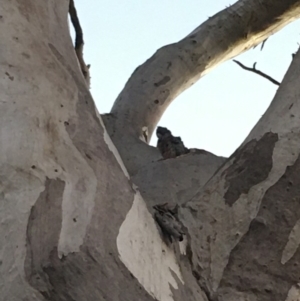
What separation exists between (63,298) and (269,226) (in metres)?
0.35

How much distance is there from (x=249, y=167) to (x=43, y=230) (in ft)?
1.26

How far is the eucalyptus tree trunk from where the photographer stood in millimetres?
658

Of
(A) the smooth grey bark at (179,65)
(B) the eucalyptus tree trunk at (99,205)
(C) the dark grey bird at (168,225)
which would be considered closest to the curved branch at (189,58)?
(A) the smooth grey bark at (179,65)

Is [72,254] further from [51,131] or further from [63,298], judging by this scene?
[51,131]

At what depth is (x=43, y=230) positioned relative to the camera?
2.20 feet

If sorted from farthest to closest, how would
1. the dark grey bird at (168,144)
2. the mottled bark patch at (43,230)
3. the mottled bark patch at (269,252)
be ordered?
the dark grey bird at (168,144)
the mottled bark patch at (269,252)
the mottled bark patch at (43,230)

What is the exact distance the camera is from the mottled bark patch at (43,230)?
63 cm

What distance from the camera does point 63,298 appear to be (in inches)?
24.5

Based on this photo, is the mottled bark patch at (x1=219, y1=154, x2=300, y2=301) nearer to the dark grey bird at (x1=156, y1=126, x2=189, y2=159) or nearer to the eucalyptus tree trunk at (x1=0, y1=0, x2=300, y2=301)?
the eucalyptus tree trunk at (x1=0, y1=0, x2=300, y2=301)

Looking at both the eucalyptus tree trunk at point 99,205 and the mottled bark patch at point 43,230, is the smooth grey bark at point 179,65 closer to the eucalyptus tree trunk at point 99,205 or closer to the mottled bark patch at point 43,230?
the eucalyptus tree trunk at point 99,205

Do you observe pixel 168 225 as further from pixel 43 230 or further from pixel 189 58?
pixel 189 58

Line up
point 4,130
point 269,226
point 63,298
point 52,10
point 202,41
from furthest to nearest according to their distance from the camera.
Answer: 1. point 202,41
2. point 52,10
3. point 269,226
4. point 4,130
5. point 63,298

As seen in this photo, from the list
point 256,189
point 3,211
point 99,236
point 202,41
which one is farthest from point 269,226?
point 202,41

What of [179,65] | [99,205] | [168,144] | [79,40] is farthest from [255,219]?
[79,40]
